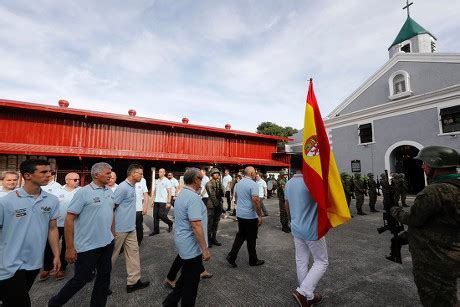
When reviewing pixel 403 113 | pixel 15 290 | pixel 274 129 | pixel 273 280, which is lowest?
pixel 273 280

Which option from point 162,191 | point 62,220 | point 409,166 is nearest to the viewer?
point 62,220

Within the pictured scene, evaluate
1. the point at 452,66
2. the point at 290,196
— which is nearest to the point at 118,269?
the point at 290,196

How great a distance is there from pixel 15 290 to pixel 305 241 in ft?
10.3

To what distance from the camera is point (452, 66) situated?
43.6 feet

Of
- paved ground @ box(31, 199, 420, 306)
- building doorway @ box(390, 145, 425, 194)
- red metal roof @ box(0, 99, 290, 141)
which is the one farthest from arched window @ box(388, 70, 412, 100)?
paved ground @ box(31, 199, 420, 306)

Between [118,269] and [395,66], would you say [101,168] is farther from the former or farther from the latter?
[395,66]

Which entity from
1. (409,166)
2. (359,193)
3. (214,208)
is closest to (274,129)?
(409,166)

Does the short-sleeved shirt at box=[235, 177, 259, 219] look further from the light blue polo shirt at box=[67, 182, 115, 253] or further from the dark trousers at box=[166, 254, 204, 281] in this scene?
the light blue polo shirt at box=[67, 182, 115, 253]

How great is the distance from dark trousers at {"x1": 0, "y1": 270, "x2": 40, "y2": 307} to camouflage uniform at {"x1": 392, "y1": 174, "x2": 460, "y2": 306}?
3.66 meters

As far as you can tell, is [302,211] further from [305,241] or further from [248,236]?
[248,236]

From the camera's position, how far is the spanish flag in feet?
9.57

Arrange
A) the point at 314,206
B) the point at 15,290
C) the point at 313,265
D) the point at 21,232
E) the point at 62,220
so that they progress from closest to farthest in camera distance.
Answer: the point at 15,290
the point at 21,232
the point at 313,265
the point at 314,206
the point at 62,220

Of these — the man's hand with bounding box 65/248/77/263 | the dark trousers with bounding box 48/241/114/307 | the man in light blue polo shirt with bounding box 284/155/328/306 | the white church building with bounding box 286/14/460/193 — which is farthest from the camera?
the white church building with bounding box 286/14/460/193

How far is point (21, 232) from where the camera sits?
2.31 m
